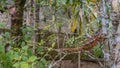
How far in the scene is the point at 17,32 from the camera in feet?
9.10

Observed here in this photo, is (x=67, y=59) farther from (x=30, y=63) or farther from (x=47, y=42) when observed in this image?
(x=30, y=63)

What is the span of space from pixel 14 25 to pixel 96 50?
1228 millimetres

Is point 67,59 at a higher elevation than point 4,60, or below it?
below

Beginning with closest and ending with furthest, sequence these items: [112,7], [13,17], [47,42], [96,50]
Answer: [112,7] < [13,17] < [96,50] < [47,42]

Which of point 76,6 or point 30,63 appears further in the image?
point 76,6

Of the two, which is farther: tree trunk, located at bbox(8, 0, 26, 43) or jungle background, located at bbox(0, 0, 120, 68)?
tree trunk, located at bbox(8, 0, 26, 43)

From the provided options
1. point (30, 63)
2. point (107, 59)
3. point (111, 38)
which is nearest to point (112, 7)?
point (111, 38)

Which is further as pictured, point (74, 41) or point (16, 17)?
point (74, 41)

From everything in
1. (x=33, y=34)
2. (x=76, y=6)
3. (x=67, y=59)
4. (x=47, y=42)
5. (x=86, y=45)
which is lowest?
(x=67, y=59)

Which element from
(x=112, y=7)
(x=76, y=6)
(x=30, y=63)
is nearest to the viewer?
(x=112, y=7)

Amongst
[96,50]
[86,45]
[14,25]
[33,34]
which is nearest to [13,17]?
[14,25]

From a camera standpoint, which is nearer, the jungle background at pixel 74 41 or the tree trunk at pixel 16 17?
the jungle background at pixel 74 41

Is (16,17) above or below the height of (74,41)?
above

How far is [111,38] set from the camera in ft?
4.25
